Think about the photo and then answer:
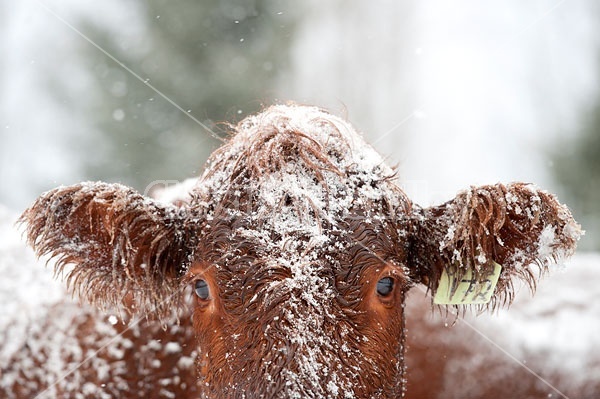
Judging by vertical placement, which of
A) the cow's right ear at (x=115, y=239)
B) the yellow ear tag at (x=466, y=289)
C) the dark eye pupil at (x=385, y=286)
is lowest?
the cow's right ear at (x=115, y=239)

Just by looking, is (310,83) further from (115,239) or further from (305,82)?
(115,239)

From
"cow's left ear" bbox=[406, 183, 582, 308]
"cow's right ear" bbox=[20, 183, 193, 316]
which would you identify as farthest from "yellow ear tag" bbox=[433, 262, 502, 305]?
"cow's right ear" bbox=[20, 183, 193, 316]

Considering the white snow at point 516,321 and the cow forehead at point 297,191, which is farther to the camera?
the white snow at point 516,321

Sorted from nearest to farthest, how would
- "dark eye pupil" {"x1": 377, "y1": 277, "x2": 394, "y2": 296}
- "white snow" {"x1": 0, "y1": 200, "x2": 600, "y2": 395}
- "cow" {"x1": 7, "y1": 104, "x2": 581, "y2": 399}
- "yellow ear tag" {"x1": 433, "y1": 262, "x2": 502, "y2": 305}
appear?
"cow" {"x1": 7, "y1": 104, "x2": 581, "y2": 399} < "dark eye pupil" {"x1": 377, "y1": 277, "x2": 394, "y2": 296} < "yellow ear tag" {"x1": 433, "y1": 262, "x2": 502, "y2": 305} < "white snow" {"x1": 0, "y1": 200, "x2": 600, "y2": 395}

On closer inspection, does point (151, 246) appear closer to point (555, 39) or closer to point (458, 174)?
point (458, 174)

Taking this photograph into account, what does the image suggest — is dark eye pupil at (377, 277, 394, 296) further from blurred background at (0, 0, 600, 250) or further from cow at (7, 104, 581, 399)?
blurred background at (0, 0, 600, 250)

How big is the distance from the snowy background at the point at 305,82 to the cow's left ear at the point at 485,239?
10.3m

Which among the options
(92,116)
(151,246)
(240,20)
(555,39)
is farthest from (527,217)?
(555,39)

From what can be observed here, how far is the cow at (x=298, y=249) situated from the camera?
8.38 feet

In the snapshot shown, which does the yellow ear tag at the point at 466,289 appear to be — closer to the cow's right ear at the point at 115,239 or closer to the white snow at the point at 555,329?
the cow's right ear at the point at 115,239

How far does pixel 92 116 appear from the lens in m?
15.9

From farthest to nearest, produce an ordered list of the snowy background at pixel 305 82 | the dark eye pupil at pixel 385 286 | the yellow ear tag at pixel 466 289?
the snowy background at pixel 305 82 < the yellow ear tag at pixel 466 289 < the dark eye pupil at pixel 385 286

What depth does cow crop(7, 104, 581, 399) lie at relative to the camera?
2553mm

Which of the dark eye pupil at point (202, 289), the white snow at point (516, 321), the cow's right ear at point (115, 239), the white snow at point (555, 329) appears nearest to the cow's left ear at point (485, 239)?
the dark eye pupil at point (202, 289)
